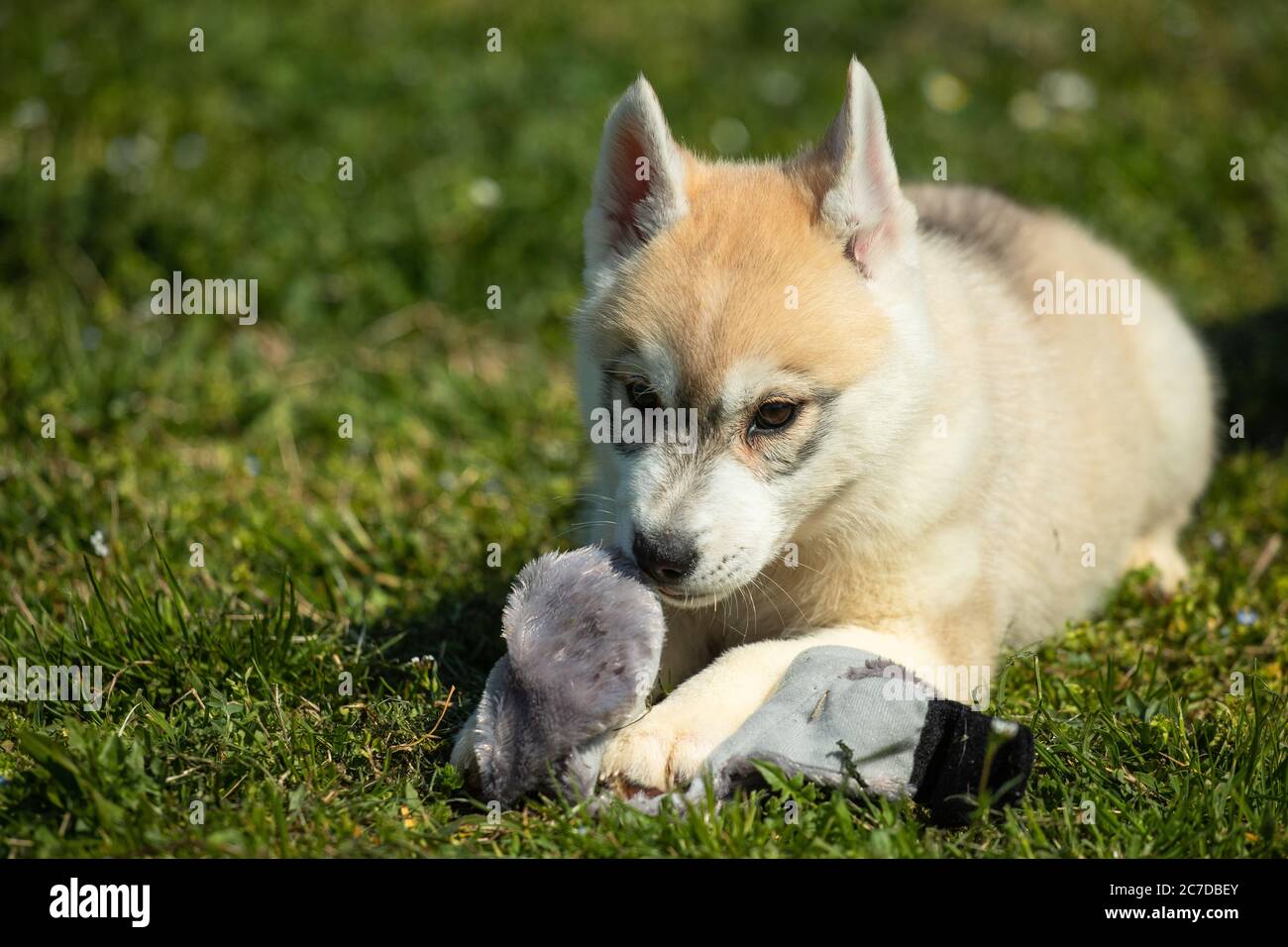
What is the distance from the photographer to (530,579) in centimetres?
296

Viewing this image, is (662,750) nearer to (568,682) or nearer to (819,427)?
(568,682)

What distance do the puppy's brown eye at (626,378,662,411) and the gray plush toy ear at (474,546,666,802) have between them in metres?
0.42

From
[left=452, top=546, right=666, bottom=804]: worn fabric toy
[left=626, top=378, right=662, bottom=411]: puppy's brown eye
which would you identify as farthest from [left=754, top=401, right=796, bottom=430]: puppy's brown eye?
[left=452, top=546, right=666, bottom=804]: worn fabric toy

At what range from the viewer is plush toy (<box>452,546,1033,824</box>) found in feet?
9.14

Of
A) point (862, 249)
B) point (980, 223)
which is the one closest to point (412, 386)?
point (980, 223)

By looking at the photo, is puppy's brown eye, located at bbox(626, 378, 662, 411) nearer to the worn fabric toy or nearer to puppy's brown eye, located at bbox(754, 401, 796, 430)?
puppy's brown eye, located at bbox(754, 401, 796, 430)

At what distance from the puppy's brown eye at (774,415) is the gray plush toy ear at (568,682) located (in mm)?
457

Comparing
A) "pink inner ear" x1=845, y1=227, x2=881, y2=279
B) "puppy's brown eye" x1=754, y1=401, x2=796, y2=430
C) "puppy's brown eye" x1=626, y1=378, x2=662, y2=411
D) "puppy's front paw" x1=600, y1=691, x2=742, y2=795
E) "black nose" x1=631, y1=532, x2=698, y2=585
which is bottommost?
"puppy's front paw" x1=600, y1=691, x2=742, y2=795

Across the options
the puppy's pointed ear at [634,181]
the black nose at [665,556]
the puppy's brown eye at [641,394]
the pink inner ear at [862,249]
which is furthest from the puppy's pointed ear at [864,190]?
the black nose at [665,556]

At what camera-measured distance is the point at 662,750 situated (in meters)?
2.88

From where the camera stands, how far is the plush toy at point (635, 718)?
2.79 meters

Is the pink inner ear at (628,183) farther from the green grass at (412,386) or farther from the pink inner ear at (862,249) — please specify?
the green grass at (412,386)

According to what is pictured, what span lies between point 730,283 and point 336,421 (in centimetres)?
243

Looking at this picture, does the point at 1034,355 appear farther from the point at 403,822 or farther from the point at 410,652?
the point at 403,822
